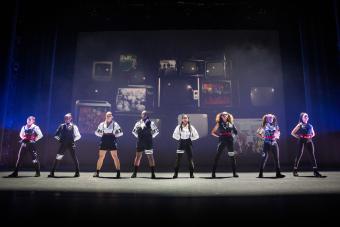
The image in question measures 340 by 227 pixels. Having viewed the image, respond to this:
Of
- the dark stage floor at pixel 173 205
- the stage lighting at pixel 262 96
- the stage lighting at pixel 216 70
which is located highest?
the stage lighting at pixel 216 70

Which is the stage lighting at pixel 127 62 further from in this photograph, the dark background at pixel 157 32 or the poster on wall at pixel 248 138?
the poster on wall at pixel 248 138

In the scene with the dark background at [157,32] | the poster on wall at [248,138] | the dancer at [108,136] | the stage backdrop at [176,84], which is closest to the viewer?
the dancer at [108,136]

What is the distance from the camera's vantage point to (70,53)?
9797 mm

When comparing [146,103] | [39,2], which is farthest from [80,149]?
[39,2]

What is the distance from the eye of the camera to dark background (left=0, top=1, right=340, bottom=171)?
29.0ft

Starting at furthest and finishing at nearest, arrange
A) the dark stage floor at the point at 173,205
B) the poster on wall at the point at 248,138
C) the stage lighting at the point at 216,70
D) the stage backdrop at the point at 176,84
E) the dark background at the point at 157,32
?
1. the stage lighting at the point at 216,70
2. the stage backdrop at the point at 176,84
3. the poster on wall at the point at 248,138
4. the dark background at the point at 157,32
5. the dark stage floor at the point at 173,205

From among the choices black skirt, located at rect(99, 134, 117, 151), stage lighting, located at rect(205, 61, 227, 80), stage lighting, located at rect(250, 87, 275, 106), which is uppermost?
stage lighting, located at rect(205, 61, 227, 80)

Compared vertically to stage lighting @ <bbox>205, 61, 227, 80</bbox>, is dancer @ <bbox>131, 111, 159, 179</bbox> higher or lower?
lower

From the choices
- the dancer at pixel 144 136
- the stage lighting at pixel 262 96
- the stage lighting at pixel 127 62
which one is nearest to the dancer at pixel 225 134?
the dancer at pixel 144 136

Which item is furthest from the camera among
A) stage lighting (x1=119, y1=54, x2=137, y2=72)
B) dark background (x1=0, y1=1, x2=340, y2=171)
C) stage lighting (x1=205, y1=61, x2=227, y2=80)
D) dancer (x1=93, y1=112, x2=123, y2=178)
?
stage lighting (x1=119, y1=54, x2=137, y2=72)

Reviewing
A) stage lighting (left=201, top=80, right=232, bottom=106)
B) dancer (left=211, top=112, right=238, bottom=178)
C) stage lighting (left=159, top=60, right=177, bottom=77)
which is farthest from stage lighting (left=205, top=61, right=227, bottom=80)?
dancer (left=211, top=112, right=238, bottom=178)

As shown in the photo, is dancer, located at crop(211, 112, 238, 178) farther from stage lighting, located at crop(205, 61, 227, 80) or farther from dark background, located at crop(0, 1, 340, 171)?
stage lighting, located at crop(205, 61, 227, 80)

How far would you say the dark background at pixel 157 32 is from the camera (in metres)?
8.85

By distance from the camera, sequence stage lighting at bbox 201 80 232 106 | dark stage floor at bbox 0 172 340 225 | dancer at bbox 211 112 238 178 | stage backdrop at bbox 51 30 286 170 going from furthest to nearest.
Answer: stage lighting at bbox 201 80 232 106 → stage backdrop at bbox 51 30 286 170 → dancer at bbox 211 112 238 178 → dark stage floor at bbox 0 172 340 225
